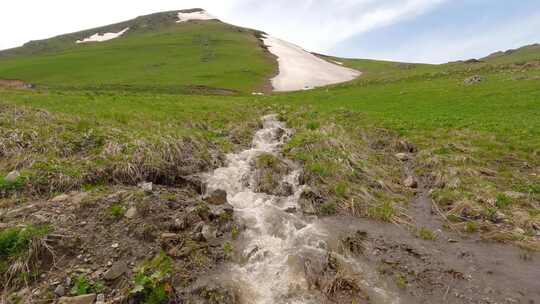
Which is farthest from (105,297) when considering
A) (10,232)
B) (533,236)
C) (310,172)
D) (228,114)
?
(228,114)

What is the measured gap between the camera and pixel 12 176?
933 centimetres

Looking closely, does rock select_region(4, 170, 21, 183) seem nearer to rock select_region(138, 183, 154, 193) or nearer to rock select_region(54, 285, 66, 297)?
rock select_region(138, 183, 154, 193)

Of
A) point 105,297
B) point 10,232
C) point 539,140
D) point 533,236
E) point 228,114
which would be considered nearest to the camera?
point 105,297

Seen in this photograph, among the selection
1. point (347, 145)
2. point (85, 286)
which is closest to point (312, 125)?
point (347, 145)

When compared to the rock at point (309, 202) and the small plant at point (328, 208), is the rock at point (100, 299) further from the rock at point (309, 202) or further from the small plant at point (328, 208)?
the small plant at point (328, 208)

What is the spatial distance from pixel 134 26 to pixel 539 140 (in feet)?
421

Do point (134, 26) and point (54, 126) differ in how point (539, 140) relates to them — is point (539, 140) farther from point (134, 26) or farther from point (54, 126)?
point (134, 26)

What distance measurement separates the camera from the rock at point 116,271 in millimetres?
6855

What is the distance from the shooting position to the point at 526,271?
771 cm

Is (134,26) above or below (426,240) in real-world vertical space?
above

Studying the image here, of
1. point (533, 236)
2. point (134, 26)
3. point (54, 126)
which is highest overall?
point (134, 26)

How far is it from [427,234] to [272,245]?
4.92 meters

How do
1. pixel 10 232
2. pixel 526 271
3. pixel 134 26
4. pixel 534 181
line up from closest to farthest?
pixel 10 232, pixel 526 271, pixel 534 181, pixel 134 26

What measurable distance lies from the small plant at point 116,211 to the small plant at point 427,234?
9.08 metres
